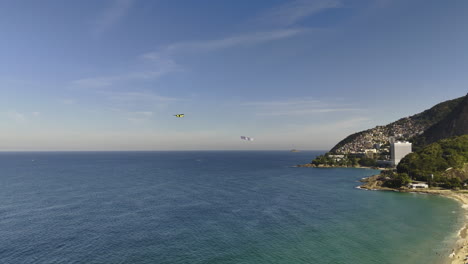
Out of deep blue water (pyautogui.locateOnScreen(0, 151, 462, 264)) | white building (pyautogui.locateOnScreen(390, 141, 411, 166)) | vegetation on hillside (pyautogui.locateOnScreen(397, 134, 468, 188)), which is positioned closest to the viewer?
deep blue water (pyautogui.locateOnScreen(0, 151, 462, 264))

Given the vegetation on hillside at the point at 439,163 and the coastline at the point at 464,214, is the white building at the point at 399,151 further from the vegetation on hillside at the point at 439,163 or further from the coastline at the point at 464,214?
the coastline at the point at 464,214

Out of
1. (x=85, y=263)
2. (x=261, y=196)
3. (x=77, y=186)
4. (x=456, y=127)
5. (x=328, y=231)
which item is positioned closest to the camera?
(x=85, y=263)

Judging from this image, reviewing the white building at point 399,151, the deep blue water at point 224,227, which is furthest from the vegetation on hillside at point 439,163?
the white building at point 399,151

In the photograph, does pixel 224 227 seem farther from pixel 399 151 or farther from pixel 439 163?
pixel 399 151

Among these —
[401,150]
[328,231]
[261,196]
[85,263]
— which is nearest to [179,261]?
[85,263]

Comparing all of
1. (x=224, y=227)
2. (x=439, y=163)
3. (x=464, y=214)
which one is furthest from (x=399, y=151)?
(x=224, y=227)

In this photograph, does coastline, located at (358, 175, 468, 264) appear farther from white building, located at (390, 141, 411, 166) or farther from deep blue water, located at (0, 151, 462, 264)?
white building, located at (390, 141, 411, 166)

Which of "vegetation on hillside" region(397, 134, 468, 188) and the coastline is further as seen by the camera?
"vegetation on hillside" region(397, 134, 468, 188)

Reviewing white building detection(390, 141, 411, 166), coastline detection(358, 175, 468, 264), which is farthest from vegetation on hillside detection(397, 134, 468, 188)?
white building detection(390, 141, 411, 166)

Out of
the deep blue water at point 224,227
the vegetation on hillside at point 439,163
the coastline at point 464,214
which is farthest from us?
the vegetation on hillside at point 439,163

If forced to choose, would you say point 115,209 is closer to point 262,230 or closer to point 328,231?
point 262,230

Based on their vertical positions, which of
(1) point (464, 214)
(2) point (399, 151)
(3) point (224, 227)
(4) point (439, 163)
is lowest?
(3) point (224, 227)
